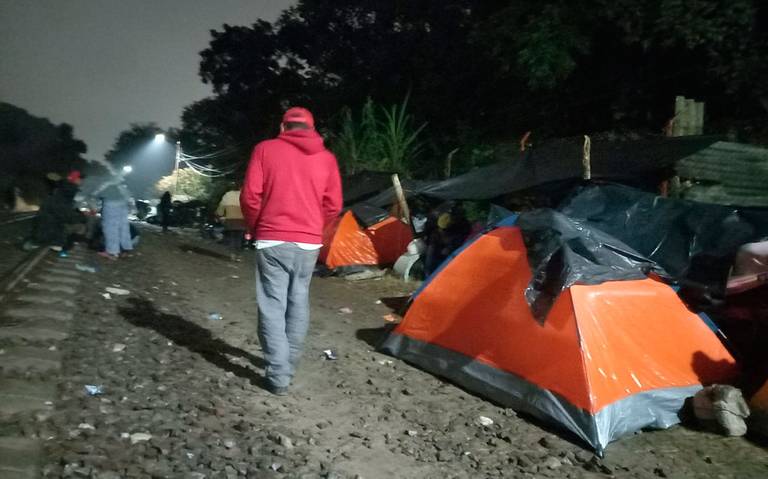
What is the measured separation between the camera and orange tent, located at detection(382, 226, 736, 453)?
3941mm

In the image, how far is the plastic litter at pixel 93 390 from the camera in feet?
13.4

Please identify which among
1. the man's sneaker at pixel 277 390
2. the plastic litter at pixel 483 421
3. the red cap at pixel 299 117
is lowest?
the plastic litter at pixel 483 421

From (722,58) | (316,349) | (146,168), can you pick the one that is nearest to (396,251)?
(316,349)

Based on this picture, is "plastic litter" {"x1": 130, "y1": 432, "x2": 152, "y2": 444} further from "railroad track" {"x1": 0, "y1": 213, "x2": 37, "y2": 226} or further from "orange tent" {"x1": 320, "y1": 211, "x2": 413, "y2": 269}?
"railroad track" {"x1": 0, "y1": 213, "x2": 37, "y2": 226}

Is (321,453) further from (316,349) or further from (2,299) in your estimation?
(2,299)

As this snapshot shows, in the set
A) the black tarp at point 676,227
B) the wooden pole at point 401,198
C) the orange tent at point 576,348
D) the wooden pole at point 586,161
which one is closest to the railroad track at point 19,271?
the orange tent at point 576,348

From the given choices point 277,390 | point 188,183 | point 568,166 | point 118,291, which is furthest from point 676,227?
point 188,183

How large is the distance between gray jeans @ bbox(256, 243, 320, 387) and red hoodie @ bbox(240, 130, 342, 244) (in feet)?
0.44

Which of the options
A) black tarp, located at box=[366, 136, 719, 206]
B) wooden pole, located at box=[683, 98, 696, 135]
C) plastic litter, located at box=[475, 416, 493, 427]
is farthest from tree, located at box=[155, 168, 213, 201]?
plastic litter, located at box=[475, 416, 493, 427]

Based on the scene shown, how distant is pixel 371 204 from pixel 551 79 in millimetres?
4263

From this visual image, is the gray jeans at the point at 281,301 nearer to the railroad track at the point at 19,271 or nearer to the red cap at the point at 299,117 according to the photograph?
the red cap at the point at 299,117

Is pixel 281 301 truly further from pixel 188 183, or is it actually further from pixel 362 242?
pixel 188 183

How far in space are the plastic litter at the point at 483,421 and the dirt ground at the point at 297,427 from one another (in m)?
0.04

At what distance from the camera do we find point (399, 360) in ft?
17.7
